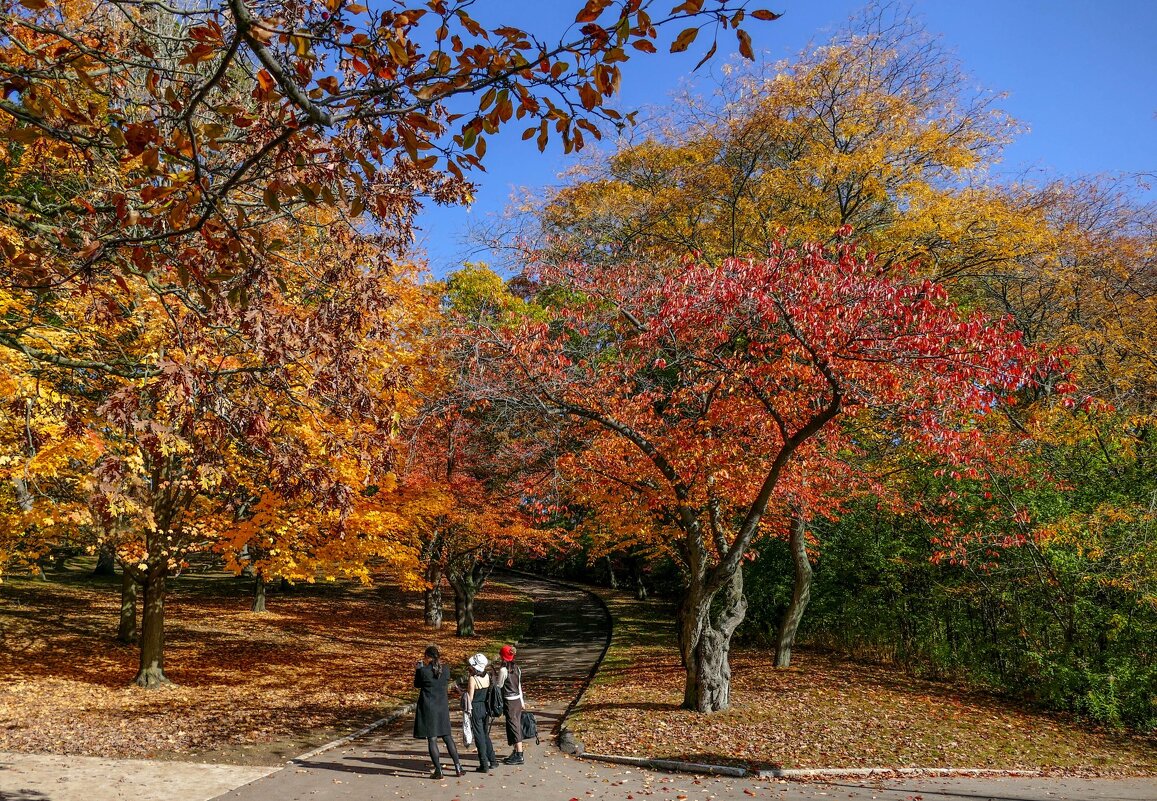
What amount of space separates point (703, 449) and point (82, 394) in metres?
9.22

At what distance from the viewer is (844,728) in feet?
37.6

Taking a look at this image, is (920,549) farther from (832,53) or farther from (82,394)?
(82,394)

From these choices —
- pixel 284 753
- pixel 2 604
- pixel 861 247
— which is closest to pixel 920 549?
pixel 861 247

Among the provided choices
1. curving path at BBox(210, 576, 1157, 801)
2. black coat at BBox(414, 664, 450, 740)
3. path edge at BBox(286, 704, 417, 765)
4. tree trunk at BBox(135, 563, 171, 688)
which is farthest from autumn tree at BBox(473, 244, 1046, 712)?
tree trunk at BBox(135, 563, 171, 688)

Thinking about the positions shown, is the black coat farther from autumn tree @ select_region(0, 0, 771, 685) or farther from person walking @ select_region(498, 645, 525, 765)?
autumn tree @ select_region(0, 0, 771, 685)

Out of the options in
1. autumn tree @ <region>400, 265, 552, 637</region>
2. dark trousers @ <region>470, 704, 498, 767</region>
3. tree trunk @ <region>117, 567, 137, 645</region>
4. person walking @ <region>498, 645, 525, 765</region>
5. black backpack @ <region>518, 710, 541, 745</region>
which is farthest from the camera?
tree trunk @ <region>117, 567, 137, 645</region>

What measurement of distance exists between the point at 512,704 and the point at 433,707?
1173 millimetres

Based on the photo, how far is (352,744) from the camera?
11.2m

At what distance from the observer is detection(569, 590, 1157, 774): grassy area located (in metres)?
10.1

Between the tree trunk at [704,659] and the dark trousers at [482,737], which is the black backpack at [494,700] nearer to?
the dark trousers at [482,737]

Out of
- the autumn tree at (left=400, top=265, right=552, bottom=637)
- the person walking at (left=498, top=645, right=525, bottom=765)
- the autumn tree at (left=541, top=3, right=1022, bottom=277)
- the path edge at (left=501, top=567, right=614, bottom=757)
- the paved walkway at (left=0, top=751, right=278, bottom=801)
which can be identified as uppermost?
the autumn tree at (left=541, top=3, right=1022, bottom=277)

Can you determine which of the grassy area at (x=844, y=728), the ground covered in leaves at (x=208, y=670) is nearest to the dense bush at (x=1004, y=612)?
the grassy area at (x=844, y=728)

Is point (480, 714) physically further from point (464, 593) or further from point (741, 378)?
point (464, 593)

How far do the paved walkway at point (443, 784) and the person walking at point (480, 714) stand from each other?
8.7 inches
